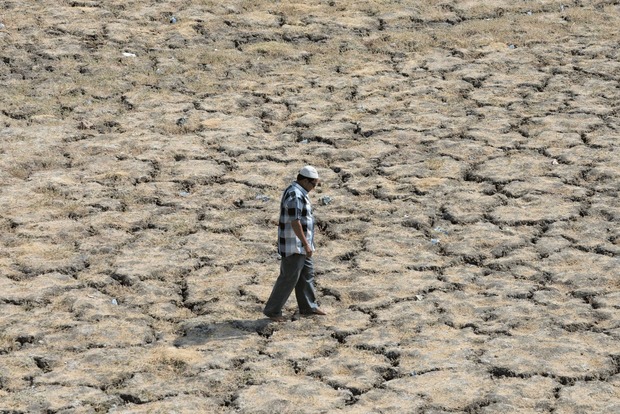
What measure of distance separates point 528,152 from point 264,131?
7.51ft

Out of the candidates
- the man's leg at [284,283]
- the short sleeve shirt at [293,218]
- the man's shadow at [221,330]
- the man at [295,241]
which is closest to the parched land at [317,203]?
the man's shadow at [221,330]

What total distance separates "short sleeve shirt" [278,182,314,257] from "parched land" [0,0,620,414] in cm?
52

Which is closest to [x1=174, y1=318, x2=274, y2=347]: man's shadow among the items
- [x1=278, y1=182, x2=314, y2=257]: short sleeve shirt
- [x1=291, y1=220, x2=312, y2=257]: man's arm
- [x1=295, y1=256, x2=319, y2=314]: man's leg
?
[x1=295, y1=256, x2=319, y2=314]: man's leg

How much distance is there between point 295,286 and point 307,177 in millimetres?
688

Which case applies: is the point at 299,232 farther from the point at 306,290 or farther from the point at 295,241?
the point at 306,290

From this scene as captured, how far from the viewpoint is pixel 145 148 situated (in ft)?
34.1

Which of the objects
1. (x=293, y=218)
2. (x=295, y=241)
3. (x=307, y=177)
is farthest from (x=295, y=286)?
(x=307, y=177)

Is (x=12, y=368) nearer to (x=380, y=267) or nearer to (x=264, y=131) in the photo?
(x=380, y=267)

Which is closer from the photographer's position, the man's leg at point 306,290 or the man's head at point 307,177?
the man's head at point 307,177

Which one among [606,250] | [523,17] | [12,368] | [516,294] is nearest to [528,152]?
[606,250]

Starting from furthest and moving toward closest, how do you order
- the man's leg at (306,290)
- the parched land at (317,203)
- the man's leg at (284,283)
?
the man's leg at (306,290) < the man's leg at (284,283) < the parched land at (317,203)

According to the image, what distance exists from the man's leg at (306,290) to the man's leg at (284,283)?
10 cm

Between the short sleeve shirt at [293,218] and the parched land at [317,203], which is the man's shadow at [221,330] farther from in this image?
the short sleeve shirt at [293,218]

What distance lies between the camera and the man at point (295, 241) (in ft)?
24.4
